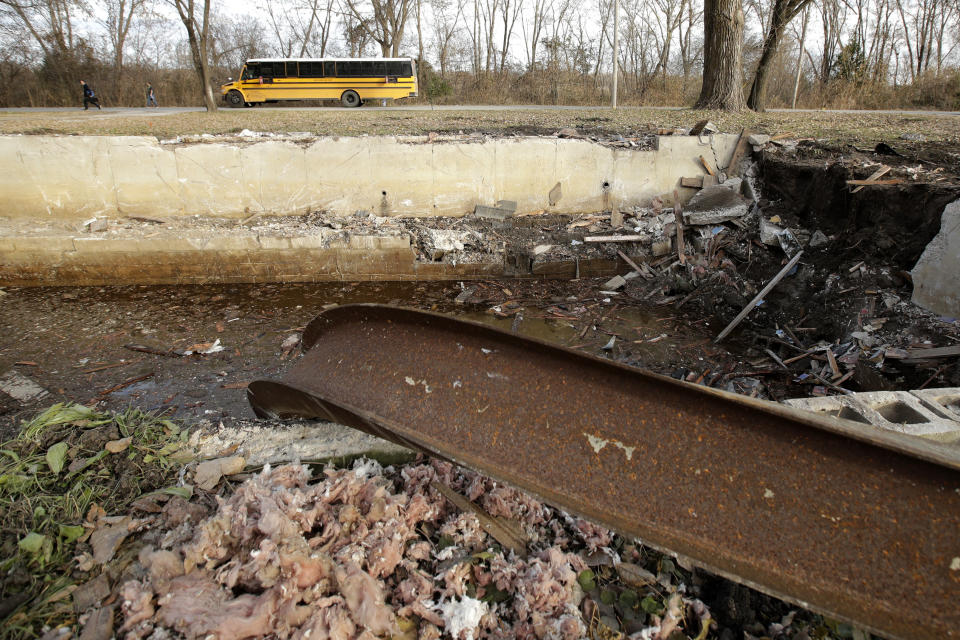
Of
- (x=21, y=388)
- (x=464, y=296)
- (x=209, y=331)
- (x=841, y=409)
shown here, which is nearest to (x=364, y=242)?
(x=464, y=296)

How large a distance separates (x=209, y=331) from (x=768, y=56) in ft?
49.1

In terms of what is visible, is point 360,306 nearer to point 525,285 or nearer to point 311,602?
point 311,602

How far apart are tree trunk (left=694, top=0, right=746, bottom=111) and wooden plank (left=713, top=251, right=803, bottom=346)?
305 inches

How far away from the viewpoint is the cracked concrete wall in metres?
8.96

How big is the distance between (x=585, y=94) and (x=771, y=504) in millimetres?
28665

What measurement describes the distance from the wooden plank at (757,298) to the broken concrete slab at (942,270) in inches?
57.1

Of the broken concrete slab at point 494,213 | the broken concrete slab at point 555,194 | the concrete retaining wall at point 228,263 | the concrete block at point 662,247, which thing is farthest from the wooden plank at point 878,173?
the broken concrete slab at point 494,213

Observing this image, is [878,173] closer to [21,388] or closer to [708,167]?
[708,167]

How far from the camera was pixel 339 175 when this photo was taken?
9.47 metres

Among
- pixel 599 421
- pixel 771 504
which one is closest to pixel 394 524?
pixel 599 421

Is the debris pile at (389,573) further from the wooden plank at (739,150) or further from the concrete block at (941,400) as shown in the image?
the wooden plank at (739,150)

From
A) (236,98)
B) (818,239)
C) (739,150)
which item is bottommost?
(818,239)

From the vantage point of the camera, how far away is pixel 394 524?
2186 millimetres

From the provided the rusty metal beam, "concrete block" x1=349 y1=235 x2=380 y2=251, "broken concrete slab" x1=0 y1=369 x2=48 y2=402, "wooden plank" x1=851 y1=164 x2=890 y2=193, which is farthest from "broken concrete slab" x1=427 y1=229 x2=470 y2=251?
the rusty metal beam
